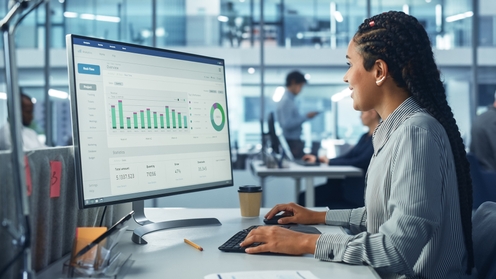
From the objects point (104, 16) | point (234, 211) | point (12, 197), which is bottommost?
point (234, 211)

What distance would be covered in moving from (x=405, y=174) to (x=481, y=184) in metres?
2.18

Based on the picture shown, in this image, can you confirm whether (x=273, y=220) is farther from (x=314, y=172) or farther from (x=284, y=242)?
(x=314, y=172)

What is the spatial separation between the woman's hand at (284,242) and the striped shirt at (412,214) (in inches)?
1.1

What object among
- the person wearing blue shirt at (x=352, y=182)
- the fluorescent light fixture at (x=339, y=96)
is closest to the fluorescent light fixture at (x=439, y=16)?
the fluorescent light fixture at (x=339, y=96)

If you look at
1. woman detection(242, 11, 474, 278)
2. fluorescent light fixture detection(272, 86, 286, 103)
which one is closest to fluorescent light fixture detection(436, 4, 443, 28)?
fluorescent light fixture detection(272, 86, 286, 103)

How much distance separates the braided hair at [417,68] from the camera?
1.28 m

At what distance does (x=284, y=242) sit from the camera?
1.19m

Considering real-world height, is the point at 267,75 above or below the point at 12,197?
above

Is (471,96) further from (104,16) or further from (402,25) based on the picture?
(402,25)

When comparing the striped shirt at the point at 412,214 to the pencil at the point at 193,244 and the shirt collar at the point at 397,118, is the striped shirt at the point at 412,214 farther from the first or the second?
the pencil at the point at 193,244

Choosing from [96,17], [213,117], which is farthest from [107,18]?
[213,117]

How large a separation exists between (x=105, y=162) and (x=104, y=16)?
5125mm

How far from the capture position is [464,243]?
128cm

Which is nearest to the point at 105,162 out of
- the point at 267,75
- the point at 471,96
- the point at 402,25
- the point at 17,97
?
the point at 17,97
